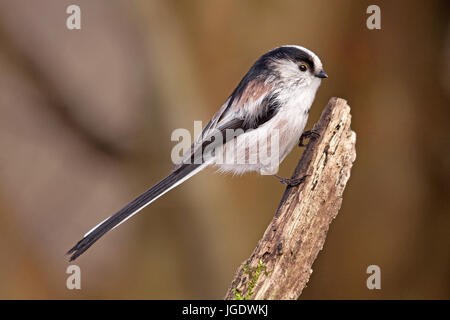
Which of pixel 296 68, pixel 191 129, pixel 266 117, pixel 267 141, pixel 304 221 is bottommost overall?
pixel 304 221

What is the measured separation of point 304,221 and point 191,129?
8.23 feet

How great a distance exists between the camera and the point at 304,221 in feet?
8.13

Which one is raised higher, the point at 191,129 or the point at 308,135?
the point at 308,135

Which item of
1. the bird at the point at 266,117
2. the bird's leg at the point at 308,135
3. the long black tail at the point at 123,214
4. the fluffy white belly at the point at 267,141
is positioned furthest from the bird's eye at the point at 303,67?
the long black tail at the point at 123,214

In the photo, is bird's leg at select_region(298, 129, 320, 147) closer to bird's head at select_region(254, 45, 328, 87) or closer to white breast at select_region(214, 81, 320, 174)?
white breast at select_region(214, 81, 320, 174)

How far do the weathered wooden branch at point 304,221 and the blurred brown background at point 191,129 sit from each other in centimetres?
151

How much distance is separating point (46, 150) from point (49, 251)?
1099mm

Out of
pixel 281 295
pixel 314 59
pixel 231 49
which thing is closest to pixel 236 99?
pixel 314 59

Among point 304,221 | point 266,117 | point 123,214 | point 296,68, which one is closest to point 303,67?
point 296,68

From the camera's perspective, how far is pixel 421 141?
448 cm

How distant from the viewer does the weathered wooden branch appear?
2266 millimetres

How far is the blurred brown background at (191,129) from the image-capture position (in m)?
4.39

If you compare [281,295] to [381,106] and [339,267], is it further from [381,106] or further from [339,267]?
[381,106]

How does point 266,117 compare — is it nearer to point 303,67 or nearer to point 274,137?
point 274,137
